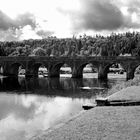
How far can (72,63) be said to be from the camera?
81.9 meters

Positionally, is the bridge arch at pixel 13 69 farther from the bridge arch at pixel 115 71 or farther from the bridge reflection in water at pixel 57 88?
the bridge reflection in water at pixel 57 88

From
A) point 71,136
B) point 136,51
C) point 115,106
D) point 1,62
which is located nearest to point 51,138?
point 71,136

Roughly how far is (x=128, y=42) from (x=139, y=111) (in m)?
138

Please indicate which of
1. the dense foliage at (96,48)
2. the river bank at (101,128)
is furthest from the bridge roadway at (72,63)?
the river bank at (101,128)

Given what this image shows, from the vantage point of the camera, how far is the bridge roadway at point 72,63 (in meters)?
74.3

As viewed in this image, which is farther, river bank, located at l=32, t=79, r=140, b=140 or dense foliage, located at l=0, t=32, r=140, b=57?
dense foliage, located at l=0, t=32, r=140, b=57

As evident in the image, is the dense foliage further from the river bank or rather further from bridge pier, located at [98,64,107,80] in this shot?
the river bank

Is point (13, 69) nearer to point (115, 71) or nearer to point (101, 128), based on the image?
point (115, 71)

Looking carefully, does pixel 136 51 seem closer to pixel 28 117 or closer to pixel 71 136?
pixel 28 117

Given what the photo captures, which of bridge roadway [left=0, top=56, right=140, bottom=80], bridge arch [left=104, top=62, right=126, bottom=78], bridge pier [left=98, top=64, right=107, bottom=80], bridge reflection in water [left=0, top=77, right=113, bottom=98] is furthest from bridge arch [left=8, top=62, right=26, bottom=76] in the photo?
bridge reflection in water [left=0, top=77, right=113, bottom=98]

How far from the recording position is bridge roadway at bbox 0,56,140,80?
7432cm

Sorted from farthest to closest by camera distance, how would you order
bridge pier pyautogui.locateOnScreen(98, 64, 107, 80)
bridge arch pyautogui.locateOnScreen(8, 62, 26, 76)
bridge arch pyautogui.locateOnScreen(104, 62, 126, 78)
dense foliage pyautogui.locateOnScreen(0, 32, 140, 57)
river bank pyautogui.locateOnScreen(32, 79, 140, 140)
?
dense foliage pyautogui.locateOnScreen(0, 32, 140, 57), bridge arch pyautogui.locateOnScreen(8, 62, 26, 76), bridge arch pyautogui.locateOnScreen(104, 62, 126, 78), bridge pier pyautogui.locateOnScreen(98, 64, 107, 80), river bank pyautogui.locateOnScreen(32, 79, 140, 140)

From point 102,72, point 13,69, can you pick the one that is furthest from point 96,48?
point 102,72

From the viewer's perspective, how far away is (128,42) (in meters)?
151
